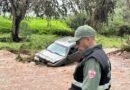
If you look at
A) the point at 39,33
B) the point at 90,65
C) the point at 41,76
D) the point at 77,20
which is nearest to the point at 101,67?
the point at 90,65

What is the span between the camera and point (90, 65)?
15.1 feet

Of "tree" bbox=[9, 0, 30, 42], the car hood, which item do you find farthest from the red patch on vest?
"tree" bbox=[9, 0, 30, 42]

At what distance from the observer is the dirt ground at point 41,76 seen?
15148 millimetres

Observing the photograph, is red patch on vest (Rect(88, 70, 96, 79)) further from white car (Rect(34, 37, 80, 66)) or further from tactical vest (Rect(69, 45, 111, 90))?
white car (Rect(34, 37, 80, 66))

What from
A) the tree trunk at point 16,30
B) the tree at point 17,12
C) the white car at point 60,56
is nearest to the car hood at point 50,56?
the white car at point 60,56

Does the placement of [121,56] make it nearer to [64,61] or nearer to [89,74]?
[64,61]

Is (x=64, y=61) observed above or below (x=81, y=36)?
below

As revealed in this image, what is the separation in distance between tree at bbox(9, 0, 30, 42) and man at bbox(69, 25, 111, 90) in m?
23.7

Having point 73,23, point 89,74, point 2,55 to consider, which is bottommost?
point 73,23

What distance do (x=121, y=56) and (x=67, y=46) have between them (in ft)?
10.8

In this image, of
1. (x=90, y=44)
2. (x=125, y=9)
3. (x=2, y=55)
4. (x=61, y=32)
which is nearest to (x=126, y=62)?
(x=2, y=55)

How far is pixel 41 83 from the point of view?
1573cm

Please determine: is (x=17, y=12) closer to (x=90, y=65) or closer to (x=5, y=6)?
(x=5, y=6)

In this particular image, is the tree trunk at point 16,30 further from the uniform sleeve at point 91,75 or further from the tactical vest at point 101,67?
the uniform sleeve at point 91,75
